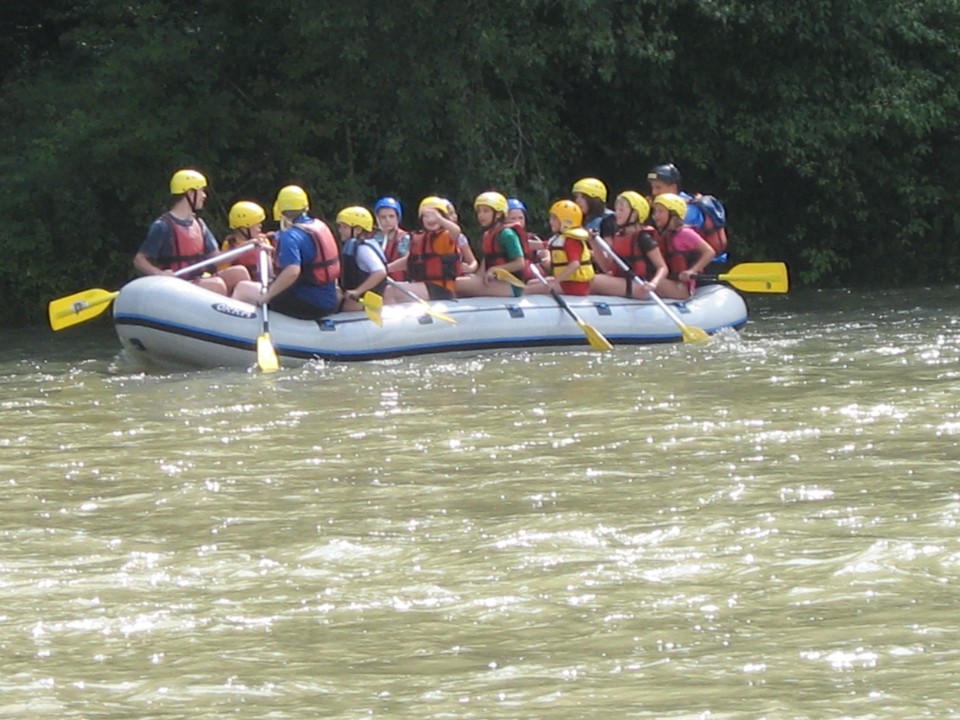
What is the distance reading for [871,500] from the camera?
5875 mm

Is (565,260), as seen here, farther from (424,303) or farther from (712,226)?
(712,226)

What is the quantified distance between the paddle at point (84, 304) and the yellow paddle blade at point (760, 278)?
385 centimetres

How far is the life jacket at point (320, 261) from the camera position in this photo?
10.6 m

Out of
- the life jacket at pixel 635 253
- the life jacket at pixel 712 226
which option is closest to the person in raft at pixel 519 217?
the life jacket at pixel 635 253

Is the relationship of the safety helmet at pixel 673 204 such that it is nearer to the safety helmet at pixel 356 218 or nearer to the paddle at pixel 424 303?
the paddle at pixel 424 303

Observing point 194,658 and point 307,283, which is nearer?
point 194,658

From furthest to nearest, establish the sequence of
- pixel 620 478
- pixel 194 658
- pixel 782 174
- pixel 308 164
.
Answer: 1. pixel 782 174
2. pixel 308 164
3. pixel 620 478
4. pixel 194 658

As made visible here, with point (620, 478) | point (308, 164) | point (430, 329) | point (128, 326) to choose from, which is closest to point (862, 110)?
point (308, 164)

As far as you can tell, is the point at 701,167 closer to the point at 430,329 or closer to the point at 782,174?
the point at 782,174

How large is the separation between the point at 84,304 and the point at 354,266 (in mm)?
1734

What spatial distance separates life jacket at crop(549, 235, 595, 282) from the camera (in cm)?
1160

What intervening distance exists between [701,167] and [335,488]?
34.4 ft

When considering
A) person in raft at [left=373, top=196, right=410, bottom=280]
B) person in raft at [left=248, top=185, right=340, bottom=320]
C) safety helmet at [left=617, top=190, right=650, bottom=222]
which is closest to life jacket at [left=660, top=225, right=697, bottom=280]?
safety helmet at [left=617, top=190, right=650, bottom=222]

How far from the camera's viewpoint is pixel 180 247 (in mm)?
10961
